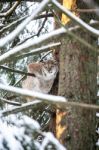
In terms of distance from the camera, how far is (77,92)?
110 inches

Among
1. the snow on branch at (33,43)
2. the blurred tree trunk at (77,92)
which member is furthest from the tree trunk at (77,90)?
the snow on branch at (33,43)

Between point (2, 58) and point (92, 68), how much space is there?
3.15 ft

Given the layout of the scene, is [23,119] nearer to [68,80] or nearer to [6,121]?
[6,121]

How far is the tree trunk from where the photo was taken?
2738 millimetres

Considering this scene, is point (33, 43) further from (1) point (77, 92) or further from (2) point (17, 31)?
(1) point (77, 92)

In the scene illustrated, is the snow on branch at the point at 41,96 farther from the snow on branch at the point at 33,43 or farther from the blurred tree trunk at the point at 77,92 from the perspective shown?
the blurred tree trunk at the point at 77,92

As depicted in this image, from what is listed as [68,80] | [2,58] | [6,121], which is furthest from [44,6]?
[6,121]

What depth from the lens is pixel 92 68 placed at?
2.87 metres

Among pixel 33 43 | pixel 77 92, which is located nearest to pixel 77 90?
pixel 77 92

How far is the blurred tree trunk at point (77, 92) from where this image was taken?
2.74m

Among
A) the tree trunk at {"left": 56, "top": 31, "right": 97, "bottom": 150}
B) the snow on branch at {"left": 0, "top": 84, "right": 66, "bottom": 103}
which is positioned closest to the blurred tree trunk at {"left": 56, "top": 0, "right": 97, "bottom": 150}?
the tree trunk at {"left": 56, "top": 31, "right": 97, "bottom": 150}

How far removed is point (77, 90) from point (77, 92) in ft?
0.04

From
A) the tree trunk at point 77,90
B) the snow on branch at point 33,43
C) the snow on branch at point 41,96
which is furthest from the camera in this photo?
the tree trunk at point 77,90

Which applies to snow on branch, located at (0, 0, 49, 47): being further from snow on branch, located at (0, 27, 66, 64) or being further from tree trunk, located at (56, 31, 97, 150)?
tree trunk, located at (56, 31, 97, 150)
